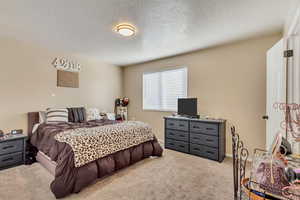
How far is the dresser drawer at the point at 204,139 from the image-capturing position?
2.99m

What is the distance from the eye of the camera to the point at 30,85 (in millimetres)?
3297

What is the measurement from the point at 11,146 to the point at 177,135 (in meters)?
3.31

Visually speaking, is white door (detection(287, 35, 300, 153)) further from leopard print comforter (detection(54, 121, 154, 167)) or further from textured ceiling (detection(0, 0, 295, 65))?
leopard print comforter (detection(54, 121, 154, 167))

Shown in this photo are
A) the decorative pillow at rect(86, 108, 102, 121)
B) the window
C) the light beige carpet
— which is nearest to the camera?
the light beige carpet

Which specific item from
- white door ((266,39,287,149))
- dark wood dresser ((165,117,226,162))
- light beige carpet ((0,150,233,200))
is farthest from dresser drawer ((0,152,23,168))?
white door ((266,39,287,149))

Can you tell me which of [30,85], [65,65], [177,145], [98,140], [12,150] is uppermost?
[65,65]

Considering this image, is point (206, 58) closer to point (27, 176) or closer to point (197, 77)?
point (197, 77)

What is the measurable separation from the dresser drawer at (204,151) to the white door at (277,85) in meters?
1.09

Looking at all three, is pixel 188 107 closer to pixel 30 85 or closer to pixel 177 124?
pixel 177 124

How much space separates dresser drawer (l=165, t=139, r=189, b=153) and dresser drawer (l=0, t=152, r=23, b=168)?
3048 millimetres

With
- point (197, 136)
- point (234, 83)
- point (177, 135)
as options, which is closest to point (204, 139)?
point (197, 136)

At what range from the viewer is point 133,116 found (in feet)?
17.1

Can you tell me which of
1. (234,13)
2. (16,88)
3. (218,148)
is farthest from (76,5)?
(218,148)

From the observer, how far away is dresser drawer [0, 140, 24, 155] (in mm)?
2608
